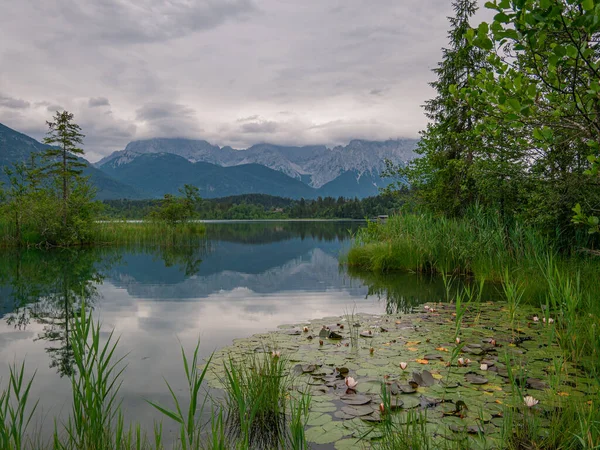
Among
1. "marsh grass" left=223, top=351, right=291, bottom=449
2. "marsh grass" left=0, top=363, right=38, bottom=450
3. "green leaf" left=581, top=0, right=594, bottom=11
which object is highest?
"green leaf" left=581, top=0, right=594, bottom=11

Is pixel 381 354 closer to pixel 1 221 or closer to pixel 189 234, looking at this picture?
pixel 1 221

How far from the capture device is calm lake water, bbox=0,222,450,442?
5.43 meters

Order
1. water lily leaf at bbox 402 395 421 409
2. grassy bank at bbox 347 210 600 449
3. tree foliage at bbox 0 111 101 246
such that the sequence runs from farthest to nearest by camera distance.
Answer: tree foliage at bbox 0 111 101 246, water lily leaf at bbox 402 395 421 409, grassy bank at bbox 347 210 600 449

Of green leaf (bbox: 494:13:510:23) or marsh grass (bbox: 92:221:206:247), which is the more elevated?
green leaf (bbox: 494:13:510:23)

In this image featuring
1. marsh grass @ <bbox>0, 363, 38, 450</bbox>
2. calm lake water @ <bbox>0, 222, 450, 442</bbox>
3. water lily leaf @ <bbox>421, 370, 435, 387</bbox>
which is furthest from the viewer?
calm lake water @ <bbox>0, 222, 450, 442</bbox>

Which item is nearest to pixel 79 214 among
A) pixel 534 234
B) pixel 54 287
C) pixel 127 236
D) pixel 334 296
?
A: pixel 127 236

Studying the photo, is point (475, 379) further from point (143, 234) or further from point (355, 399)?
point (143, 234)

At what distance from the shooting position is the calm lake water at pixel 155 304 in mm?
5426

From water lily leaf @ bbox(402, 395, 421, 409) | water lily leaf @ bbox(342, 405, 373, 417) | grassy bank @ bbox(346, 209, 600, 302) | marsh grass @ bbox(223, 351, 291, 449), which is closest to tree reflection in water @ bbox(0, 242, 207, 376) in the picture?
marsh grass @ bbox(223, 351, 291, 449)

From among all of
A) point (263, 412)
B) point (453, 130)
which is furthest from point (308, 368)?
point (453, 130)

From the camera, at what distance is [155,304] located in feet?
33.6

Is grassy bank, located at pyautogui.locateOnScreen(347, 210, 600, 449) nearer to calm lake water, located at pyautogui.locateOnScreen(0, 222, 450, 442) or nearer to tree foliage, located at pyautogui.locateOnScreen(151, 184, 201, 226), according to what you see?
calm lake water, located at pyautogui.locateOnScreen(0, 222, 450, 442)

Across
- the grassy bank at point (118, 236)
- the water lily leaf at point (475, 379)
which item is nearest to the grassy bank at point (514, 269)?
the water lily leaf at point (475, 379)

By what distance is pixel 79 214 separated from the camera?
2628 centimetres
